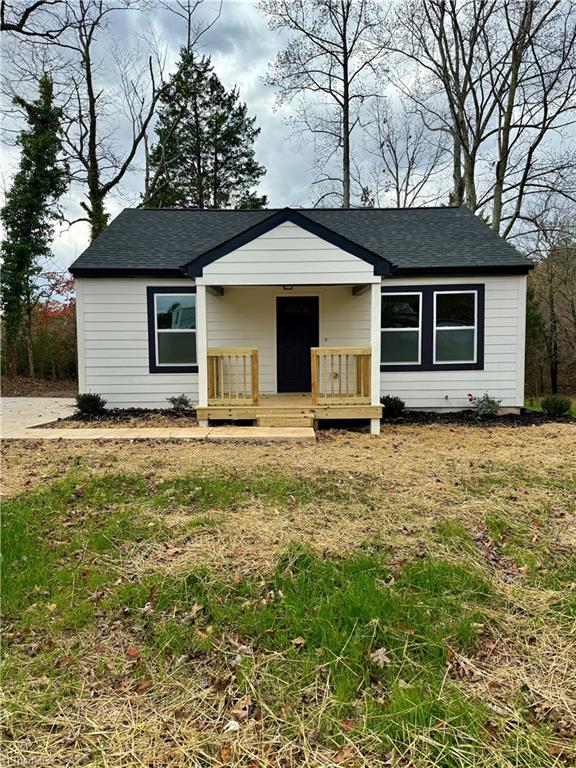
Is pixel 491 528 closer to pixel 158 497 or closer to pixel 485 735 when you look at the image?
pixel 485 735

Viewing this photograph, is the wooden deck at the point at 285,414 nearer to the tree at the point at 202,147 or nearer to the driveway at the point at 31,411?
the driveway at the point at 31,411

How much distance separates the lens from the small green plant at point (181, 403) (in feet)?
30.1

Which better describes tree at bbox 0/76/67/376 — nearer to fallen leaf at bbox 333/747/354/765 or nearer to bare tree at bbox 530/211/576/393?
fallen leaf at bbox 333/747/354/765

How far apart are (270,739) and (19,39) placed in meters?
18.5

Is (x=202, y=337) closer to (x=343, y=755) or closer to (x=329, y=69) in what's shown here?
(x=343, y=755)

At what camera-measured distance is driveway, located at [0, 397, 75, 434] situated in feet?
26.9

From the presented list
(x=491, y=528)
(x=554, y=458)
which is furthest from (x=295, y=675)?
(x=554, y=458)

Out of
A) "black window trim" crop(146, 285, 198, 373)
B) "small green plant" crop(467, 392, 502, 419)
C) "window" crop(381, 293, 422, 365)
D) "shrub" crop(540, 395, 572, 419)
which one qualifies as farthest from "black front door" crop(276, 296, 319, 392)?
"shrub" crop(540, 395, 572, 419)

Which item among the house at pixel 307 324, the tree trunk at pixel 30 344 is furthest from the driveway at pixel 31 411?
the tree trunk at pixel 30 344

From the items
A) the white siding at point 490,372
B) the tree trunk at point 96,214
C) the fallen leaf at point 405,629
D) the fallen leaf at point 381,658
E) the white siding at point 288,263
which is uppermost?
the tree trunk at point 96,214

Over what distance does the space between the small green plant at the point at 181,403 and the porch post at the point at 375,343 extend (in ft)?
12.6

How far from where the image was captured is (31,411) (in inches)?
393

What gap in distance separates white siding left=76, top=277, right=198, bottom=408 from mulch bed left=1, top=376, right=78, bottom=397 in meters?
5.28

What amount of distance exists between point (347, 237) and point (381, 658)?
949cm
